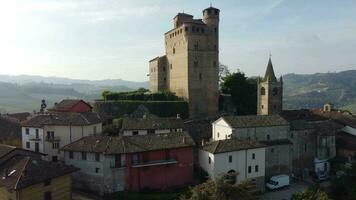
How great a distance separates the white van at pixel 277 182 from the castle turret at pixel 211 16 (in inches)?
1299

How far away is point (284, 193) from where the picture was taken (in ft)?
142

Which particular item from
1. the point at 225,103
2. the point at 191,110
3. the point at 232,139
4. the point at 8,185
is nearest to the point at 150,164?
the point at 232,139

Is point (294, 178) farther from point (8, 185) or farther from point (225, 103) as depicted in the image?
point (8, 185)

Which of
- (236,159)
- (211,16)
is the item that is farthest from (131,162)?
(211,16)

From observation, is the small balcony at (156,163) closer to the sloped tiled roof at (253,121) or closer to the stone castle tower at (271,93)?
the sloped tiled roof at (253,121)

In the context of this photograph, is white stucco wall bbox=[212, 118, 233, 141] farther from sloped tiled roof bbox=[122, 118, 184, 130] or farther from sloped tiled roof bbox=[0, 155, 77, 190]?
sloped tiled roof bbox=[0, 155, 77, 190]

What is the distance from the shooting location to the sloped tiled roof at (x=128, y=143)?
126ft

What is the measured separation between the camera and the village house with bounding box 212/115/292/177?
46156mm

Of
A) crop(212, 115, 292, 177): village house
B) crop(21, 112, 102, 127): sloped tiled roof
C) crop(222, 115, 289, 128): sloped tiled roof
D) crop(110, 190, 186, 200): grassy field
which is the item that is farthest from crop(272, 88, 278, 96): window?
crop(21, 112, 102, 127): sloped tiled roof

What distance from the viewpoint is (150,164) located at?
38.9m

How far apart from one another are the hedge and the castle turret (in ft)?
53.3

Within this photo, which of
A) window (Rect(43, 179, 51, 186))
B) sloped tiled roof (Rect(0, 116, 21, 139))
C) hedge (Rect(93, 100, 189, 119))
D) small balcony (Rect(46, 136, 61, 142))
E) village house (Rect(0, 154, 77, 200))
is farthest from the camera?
hedge (Rect(93, 100, 189, 119))

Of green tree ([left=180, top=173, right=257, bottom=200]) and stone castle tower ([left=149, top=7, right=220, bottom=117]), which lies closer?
green tree ([left=180, top=173, right=257, bottom=200])

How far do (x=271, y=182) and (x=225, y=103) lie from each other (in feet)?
86.9
